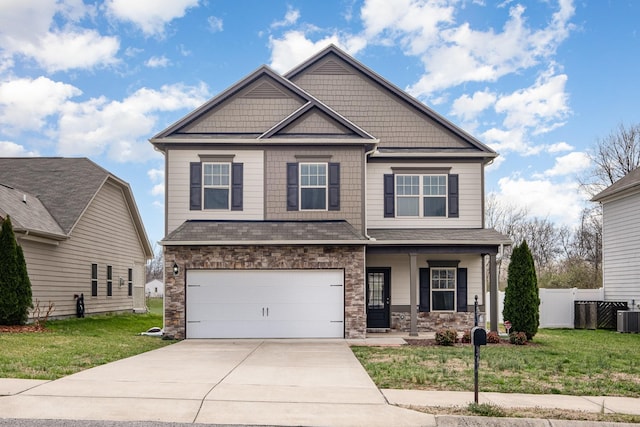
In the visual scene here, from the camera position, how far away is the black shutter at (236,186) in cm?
2022

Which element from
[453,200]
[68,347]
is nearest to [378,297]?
[453,200]

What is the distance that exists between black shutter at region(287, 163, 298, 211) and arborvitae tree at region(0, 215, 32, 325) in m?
7.91

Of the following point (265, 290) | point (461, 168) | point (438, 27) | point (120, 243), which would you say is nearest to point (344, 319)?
point (265, 290)

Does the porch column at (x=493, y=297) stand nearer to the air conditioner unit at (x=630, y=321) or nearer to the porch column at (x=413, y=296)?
the porch column at (x=413, y=296)

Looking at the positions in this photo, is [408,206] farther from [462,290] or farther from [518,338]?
[518,338]

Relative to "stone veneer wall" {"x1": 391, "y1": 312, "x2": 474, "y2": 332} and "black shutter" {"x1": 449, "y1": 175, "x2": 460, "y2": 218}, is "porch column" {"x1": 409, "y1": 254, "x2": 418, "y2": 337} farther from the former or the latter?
"black shutter" {"x1": 449, "y1": 175, "x2": 460, "y2": 218}

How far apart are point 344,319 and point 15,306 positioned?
931 cm

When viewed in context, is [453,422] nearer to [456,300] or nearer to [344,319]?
[344,319]

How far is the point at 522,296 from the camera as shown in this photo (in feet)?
61.8

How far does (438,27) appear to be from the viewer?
22547 mm

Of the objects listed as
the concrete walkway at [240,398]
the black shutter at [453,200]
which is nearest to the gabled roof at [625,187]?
the black shutter at [453,200]

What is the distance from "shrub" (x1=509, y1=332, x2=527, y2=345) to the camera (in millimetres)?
17812

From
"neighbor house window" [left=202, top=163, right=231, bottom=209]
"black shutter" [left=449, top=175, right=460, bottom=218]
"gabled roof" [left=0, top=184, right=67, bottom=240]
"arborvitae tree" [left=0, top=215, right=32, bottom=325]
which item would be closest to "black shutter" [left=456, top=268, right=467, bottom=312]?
"black shutter" [left=449, top=175, right=460, bottom=218]

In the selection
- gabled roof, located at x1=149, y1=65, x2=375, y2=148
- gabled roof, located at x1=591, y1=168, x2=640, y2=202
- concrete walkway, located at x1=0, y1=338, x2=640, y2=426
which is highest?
gabled roof, located at x1=149, y1=65, x2=375, y2=148
